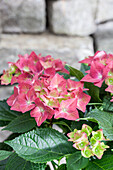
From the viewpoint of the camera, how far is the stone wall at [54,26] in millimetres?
1825

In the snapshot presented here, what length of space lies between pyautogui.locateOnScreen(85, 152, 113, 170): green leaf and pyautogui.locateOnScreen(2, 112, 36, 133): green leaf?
14 centimetres

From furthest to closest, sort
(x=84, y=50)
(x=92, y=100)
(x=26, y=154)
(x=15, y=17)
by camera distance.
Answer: (x=15, y=17) → (x=84, y=50) → (x=92, y=100) → (x=26, y=154)

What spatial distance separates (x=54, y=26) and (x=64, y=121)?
4.84 ft

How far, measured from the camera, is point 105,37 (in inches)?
80.4

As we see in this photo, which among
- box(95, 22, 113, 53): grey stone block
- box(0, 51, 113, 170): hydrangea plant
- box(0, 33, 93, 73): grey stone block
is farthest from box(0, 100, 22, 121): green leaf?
box(95, 22, 113, 53): grey stone block

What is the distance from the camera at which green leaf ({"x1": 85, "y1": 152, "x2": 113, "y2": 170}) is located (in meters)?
0.45

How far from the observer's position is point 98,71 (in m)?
0.52

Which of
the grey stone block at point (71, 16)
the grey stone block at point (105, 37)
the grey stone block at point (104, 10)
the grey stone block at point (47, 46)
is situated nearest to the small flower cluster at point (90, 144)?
the grey stone block at point (47, 46)

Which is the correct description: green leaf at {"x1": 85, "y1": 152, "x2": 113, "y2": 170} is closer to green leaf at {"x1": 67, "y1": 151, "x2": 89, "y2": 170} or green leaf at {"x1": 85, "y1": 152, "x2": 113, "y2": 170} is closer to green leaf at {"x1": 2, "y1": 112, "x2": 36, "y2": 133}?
green leaf at {"x1": 67, "y1": 151, "x2": 89, "y2": 170}

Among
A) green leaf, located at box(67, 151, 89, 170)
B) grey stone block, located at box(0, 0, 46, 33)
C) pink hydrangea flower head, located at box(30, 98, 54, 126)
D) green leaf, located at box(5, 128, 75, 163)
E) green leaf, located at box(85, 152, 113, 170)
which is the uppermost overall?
grey stone block, located at box(0, 0, 46, 33)

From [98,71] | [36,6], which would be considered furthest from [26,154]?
[36,6]

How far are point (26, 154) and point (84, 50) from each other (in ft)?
4.58

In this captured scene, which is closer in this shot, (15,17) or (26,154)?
(26,154)

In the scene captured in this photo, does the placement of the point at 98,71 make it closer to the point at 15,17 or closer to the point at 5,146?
the point at 5,146
